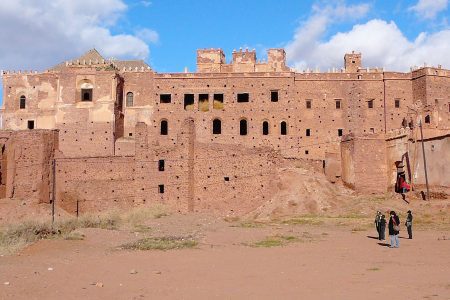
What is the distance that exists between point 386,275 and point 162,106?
3076cm

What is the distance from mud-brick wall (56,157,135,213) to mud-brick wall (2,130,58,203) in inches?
35.9

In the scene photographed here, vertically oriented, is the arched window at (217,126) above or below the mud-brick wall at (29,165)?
above

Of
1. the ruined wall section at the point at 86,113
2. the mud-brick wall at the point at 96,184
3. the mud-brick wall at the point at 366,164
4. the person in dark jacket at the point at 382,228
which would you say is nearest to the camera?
the person in dark jacket at the point at 382,228

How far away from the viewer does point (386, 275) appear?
14648 mm

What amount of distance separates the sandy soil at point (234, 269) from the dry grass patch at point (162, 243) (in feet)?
1.68

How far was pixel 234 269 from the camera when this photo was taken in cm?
1590

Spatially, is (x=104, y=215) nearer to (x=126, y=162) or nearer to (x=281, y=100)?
(x=126, y=162)

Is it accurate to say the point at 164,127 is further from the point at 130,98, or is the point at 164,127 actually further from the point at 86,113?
the point at 86,113

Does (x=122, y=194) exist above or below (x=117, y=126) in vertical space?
below

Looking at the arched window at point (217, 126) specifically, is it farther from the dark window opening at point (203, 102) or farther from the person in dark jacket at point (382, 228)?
the person in dark jacket at point (382, 228)

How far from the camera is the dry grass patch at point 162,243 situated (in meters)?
20.2

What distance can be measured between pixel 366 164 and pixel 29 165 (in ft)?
69.1

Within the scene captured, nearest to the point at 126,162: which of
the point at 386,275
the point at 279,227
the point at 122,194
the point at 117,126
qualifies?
the point at 122,194

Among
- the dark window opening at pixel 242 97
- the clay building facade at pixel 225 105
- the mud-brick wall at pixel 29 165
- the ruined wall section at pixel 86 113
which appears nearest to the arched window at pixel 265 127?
the clay building facade at pixel 225 105
